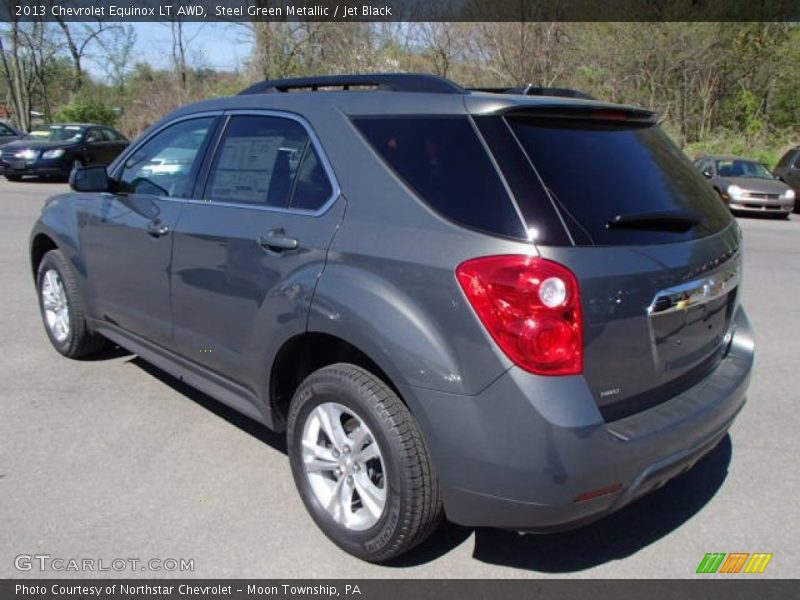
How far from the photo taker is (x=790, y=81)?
86.1 feet

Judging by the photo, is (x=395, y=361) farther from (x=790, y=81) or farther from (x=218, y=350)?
(x=790, y=81)

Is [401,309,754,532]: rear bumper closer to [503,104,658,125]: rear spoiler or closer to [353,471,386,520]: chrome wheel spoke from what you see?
[353,471,386,520]: chrome wheel spoke

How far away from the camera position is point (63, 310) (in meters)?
4.91

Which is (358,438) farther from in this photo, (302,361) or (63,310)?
(63,310)

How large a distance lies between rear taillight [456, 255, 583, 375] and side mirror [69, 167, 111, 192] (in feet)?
9.47

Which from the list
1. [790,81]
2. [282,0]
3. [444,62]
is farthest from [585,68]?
[282,0]

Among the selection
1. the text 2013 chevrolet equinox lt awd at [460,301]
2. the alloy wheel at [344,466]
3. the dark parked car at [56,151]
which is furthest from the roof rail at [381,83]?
the dark parked car at [56,151]

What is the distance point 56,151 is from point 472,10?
45.0ft

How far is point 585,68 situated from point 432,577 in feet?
81.3

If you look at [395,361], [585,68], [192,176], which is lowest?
[395,361]

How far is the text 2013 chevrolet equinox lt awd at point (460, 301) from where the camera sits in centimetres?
225

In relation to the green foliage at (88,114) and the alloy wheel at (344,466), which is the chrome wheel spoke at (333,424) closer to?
the alloy wheel at (344,466)

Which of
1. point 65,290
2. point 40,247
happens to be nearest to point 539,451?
point 65,290
